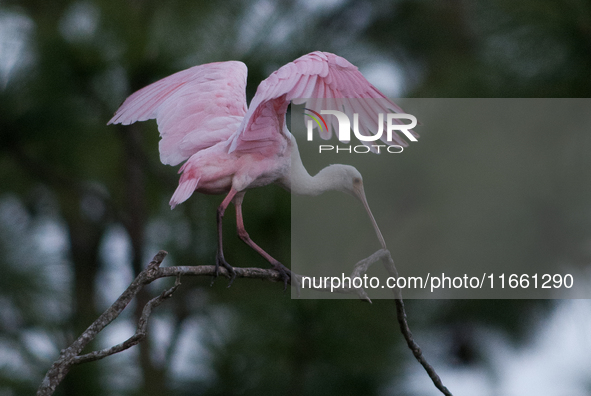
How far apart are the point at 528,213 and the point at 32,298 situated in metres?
2.05

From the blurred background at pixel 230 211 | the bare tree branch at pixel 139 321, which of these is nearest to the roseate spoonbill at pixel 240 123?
the bare tree branch at pixel 139 321

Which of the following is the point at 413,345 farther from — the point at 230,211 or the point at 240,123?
the point at 230,211

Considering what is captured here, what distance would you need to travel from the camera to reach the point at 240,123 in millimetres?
1891

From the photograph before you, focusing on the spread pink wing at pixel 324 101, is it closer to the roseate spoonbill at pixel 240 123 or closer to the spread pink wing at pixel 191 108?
the roseate spoonbill at pixel 240 123

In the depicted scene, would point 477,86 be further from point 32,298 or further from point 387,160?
point 32,298

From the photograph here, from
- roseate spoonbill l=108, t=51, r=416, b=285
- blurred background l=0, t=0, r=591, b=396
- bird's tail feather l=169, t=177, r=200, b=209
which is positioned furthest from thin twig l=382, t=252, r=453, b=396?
blurred background l=0, t=0, r=591, b=396

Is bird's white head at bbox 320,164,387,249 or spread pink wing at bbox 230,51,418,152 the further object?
bird's white head at bbox 320,164,387,249

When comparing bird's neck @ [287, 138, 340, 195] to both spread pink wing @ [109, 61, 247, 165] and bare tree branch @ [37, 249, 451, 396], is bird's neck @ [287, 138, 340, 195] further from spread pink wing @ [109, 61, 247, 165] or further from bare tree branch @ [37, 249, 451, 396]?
bare tree branch @ [37, 249, 451, 396]

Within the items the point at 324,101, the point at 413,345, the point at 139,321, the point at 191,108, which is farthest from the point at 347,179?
the point at 139,321

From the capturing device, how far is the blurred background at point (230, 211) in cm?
279

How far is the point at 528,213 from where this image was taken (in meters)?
3.26

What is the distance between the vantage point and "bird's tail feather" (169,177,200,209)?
1632mm

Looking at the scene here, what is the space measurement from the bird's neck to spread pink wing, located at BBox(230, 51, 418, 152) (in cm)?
13

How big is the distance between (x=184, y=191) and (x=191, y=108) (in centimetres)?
42
